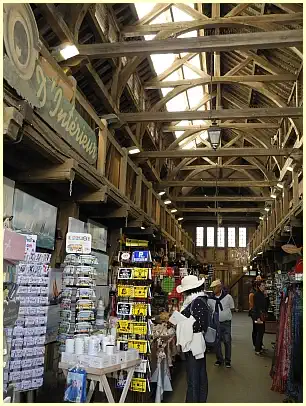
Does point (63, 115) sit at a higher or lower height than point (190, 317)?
higher

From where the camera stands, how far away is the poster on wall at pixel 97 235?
25.9 feet

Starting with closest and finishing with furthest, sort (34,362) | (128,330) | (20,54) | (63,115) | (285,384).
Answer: (20,54) < (34,362) < (63,115) < (128,330) < (285,384)

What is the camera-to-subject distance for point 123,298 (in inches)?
227

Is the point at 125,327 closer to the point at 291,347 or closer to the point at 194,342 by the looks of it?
the point at 194,342

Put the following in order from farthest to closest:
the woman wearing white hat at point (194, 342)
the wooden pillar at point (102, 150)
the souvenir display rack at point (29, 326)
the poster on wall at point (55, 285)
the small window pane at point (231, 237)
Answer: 1. the small window pane at point (231, 237)
2. the wooden pillar at point (102, 150)
3. the poster on wall at point (55, 285)
4. the woman wearing white hat at point (194, 342)
5. the souvenir display rack at point (29, 326)

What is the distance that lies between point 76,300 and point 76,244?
31.1 inches

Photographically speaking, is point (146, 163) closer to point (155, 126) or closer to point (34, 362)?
point (155, 126)

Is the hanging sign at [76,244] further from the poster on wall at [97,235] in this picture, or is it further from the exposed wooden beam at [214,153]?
the exposed wooden beam at [214,153]

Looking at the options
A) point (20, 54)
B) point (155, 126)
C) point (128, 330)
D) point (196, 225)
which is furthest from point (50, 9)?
point (196, 225)

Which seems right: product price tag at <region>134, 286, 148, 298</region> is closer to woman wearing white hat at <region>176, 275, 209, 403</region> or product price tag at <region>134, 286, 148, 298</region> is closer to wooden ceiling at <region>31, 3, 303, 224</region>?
woman wearing white hat at <region>176, 275, 209, 403</region>

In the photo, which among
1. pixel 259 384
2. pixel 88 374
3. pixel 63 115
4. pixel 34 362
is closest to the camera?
pixel 88 374

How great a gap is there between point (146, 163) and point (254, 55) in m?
4.28

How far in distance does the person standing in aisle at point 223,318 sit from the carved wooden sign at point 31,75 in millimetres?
4969

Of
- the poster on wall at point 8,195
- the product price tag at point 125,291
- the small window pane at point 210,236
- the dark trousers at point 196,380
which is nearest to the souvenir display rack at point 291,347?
the dark trousers at point 196,380
